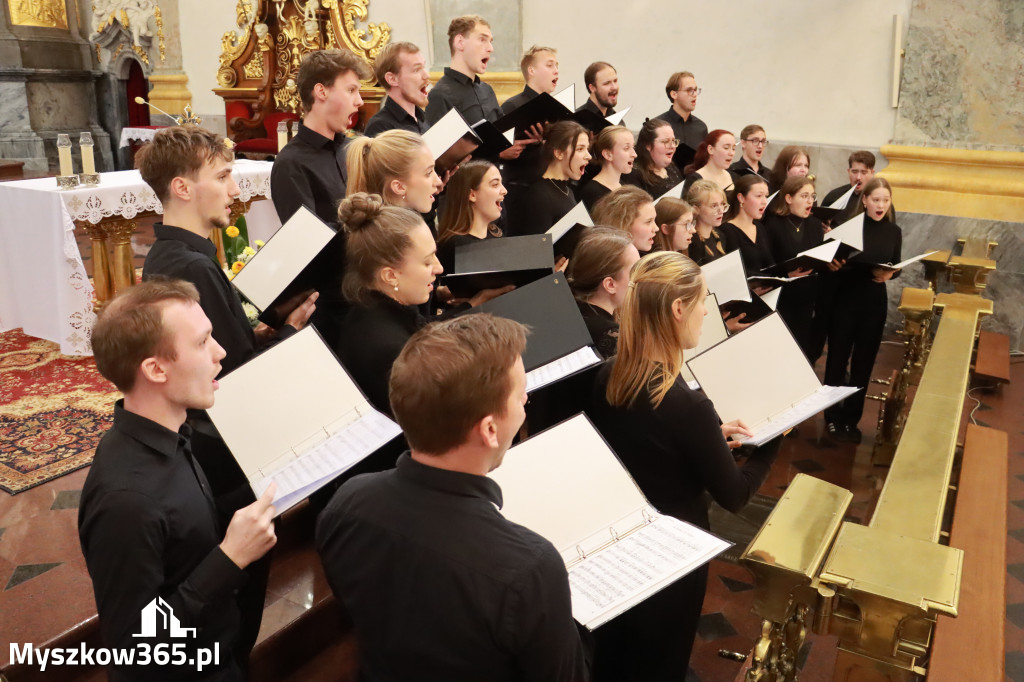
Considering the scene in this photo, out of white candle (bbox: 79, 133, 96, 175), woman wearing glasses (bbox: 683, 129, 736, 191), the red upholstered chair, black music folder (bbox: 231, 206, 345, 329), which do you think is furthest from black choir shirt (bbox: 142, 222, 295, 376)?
the red upholstered chair

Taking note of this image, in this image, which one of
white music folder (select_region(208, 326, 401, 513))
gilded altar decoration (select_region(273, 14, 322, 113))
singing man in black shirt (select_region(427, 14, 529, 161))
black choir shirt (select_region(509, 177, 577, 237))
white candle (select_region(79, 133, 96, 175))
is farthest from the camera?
gilded altar decoration (select_region(273, 14, 322, 113))

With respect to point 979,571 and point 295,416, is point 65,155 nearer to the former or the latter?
point 295,416

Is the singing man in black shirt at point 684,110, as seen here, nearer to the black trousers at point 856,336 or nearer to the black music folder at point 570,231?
the black trousers at point 856,336

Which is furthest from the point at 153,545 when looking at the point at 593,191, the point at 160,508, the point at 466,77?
the point at 466,77

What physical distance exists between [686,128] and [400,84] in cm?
260

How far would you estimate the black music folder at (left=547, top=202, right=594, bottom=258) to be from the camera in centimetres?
304

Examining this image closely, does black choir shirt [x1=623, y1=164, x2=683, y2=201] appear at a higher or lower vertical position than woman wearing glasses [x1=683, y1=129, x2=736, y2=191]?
lower

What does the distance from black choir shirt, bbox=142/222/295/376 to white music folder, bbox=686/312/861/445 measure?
1270 mm

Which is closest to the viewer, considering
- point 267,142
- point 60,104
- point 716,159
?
point 716,159

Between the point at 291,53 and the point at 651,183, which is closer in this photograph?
the point at 651,183

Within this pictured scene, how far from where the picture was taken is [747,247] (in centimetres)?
430

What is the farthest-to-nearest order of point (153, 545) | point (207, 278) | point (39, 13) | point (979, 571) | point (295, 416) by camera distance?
point (39, 13), point (979, 571), point (207, 278), point (295, 416), point (153, 545)

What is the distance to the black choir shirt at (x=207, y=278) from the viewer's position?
2.15 metres

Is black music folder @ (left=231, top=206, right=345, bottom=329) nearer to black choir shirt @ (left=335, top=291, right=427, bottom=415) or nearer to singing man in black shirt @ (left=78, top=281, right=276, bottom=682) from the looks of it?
black choir shirt @ (left=335, top=291, right=427, bottom=415)
